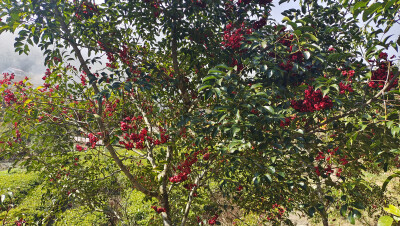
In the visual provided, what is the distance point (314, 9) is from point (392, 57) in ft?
3.95

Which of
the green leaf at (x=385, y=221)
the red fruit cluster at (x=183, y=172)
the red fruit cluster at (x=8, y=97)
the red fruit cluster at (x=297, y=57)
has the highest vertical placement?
the red fruit cluster at (x=8, y=97)

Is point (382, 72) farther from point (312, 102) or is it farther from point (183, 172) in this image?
point (183, 172)

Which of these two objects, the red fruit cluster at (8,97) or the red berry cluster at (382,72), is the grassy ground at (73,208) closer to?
the red fruit cluster at (8,97)

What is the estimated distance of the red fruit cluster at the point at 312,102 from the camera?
167 cm

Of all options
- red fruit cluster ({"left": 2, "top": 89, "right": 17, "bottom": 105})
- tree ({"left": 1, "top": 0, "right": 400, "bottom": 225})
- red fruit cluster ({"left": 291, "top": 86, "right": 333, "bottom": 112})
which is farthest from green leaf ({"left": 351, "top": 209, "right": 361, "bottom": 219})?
red fruit cluster ({"left": 2, "top": 89, "right": 17, "bottom": 105})

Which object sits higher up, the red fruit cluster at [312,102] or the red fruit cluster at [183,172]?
the red fruit cluster at [312,102]

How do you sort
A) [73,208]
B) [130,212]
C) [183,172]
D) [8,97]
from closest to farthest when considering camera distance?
[183,172]
[8,97]
[73,208]
[130,212]

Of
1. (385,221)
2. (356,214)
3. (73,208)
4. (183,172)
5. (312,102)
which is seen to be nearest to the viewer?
(385,221)

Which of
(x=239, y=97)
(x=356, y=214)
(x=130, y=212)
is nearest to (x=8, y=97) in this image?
(x=239, y=97)

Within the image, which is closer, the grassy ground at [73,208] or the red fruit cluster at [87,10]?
the red fruit cluster at [87,10]

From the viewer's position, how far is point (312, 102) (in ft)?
5.68

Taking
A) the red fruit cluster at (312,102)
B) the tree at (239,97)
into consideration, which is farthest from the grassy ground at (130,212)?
the red fruit cluster at (312,102)

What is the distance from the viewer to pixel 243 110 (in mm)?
1571

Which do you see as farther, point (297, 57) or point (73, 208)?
point (73, 208)
